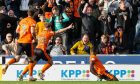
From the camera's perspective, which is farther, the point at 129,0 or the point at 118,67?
the point at 129,0

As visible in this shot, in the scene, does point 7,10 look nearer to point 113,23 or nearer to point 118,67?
point 113,23

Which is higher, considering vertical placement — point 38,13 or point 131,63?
point 38,13

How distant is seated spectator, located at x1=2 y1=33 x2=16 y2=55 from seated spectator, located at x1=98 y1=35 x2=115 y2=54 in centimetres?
238

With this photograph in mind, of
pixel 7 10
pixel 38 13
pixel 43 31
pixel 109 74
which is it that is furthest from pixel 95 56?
pixel 7 10

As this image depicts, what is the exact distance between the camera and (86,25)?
15750 mm

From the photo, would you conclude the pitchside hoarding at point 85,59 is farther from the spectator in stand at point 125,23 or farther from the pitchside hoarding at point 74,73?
the spectator in stand at point 125,23

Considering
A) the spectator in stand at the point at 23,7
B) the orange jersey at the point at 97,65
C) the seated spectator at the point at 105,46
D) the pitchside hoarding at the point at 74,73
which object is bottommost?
the pitchside hoarding at the point at 74,73

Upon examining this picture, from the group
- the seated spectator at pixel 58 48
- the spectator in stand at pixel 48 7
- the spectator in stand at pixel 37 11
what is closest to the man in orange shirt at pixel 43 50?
the seated spectator at pixel 58 48

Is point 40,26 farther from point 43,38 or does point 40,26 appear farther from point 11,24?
point 11,24

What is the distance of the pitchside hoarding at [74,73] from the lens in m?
14.3

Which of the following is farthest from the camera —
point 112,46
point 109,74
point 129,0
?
point 129,0

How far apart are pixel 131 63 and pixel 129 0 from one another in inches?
110

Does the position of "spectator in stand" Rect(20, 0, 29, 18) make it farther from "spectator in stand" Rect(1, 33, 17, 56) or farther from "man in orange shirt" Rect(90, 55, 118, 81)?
"man in orange shirt" Rect(90, 55, 118, 81)

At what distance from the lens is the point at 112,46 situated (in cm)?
1533
